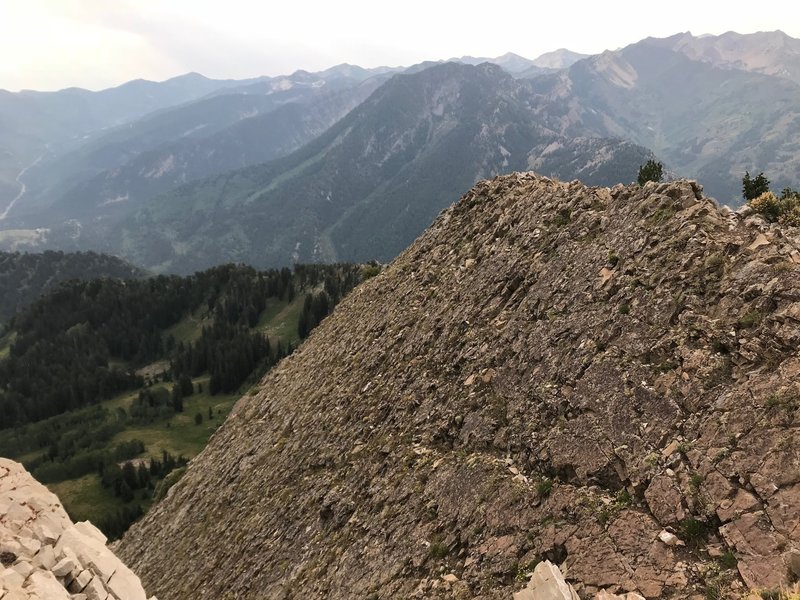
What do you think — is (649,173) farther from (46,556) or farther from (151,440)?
(151,440)

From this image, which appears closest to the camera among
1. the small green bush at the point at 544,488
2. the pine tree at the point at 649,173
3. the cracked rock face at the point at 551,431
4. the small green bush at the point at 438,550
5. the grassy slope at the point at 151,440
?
the cracked rock face at the point at 551,431

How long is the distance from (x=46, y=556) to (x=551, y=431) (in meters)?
25.8

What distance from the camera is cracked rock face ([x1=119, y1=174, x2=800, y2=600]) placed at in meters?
15.0

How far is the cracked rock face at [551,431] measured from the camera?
15.0 m

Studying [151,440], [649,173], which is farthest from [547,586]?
[151,440]

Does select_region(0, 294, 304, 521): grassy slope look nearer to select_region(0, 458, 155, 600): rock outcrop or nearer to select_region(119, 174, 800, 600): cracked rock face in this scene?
select_region(0, 458, 155, 600): rock outcrop

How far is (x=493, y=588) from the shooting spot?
57.4 ft

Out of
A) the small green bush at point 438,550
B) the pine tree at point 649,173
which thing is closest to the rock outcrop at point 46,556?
the small green bush at point 438,550

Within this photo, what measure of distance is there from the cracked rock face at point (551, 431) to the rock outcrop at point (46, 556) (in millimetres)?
7160

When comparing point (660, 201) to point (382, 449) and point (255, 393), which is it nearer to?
point (382, 449)

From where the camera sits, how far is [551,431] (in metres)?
20.8

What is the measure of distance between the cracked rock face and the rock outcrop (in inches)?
282

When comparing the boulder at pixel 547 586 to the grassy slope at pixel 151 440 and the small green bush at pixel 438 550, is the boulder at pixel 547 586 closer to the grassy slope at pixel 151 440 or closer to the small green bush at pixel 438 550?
the small green bush at pixel 438 550

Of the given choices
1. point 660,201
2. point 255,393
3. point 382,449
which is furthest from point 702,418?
point 255,393
